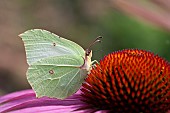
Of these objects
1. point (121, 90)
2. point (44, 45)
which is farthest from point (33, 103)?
point (121, 90)

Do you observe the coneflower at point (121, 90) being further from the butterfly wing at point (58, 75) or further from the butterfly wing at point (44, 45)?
the butterfly wing at point (44, 45)

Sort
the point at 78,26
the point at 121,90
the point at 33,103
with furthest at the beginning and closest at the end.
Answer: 1. the point at 78,26
2. the point at 33,103
3. the point at 121,90

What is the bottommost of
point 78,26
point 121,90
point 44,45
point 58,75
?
point 121,90

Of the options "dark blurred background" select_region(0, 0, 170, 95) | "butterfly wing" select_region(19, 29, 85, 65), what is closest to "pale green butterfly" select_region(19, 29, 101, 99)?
"butterfly wing" select_region(19, 29, 85, 65)

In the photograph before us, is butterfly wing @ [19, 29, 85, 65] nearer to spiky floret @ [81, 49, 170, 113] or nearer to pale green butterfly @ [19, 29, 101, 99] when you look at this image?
pale green butterfly @ [19, 29, 101, 99]

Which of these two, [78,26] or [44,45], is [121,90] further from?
[78,26]

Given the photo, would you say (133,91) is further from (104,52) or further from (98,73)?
(104,52)

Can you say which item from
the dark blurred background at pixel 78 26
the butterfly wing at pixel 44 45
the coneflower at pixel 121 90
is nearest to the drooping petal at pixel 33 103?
the coneflower at pixel 121 90
